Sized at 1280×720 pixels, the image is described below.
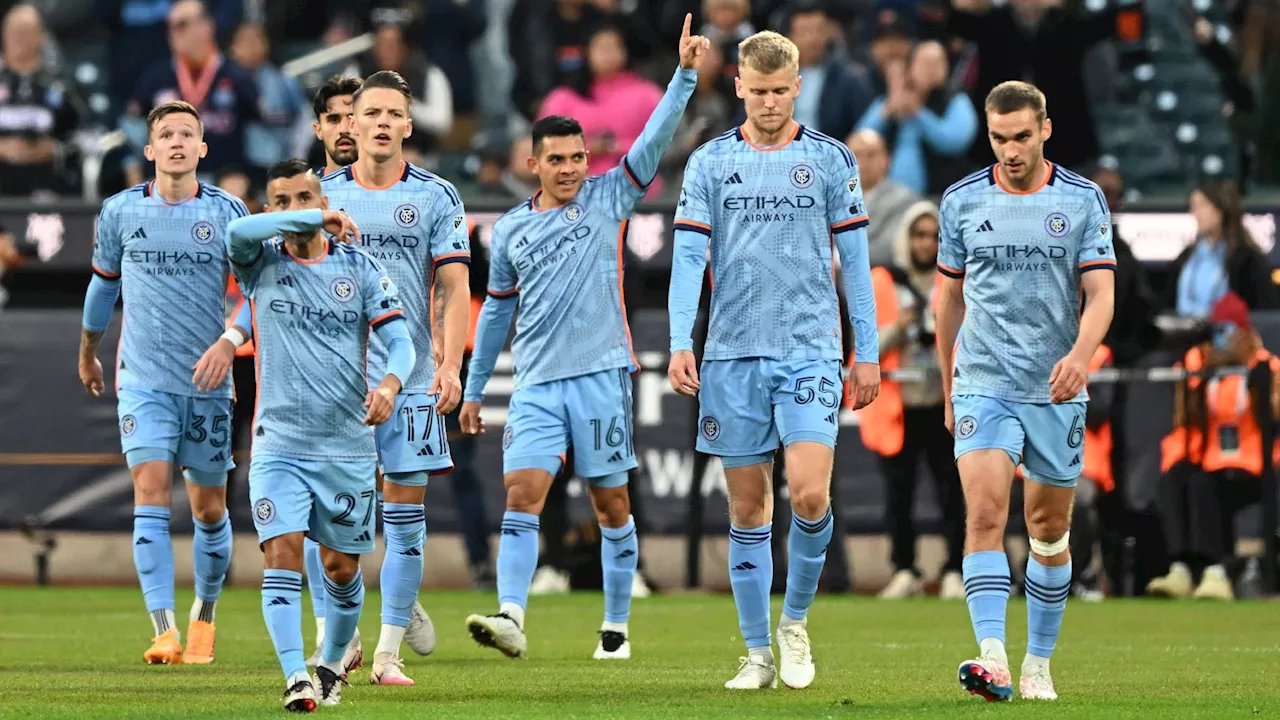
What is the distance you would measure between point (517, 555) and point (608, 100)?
766 centimetres

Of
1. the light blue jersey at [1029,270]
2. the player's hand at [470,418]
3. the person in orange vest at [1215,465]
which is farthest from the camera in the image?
the person in orange vest at [1215,465]

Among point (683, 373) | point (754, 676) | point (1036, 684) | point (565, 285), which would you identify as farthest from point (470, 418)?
point (1036, 684)

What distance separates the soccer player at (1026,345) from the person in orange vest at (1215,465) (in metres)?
6.40

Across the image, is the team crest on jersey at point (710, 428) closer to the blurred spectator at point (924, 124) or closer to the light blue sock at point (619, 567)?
the light blue sock at point (619, 567)

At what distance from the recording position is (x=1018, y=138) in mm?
8445

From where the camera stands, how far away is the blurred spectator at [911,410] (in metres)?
14.9

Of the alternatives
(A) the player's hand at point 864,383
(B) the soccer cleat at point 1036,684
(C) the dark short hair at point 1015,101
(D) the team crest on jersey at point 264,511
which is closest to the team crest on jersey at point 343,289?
(D) the team crest on jersey at point 264,511

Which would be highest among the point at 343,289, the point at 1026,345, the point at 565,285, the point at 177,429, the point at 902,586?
the point at 343,289

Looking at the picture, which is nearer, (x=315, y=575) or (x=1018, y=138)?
(x=1018, y=138)

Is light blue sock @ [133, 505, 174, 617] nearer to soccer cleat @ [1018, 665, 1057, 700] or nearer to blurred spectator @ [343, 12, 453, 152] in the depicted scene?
soccer cleat @ [1018, 665, 1057, 700]

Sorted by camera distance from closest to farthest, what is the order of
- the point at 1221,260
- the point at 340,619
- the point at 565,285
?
1. the point at 340,619
2. the point at 565,285
3. the point at 1221,260

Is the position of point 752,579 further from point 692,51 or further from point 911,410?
point 911,410

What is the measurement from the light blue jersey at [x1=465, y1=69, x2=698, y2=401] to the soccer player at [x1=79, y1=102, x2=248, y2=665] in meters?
1.35

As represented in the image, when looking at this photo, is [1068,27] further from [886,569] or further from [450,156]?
[450,156]
